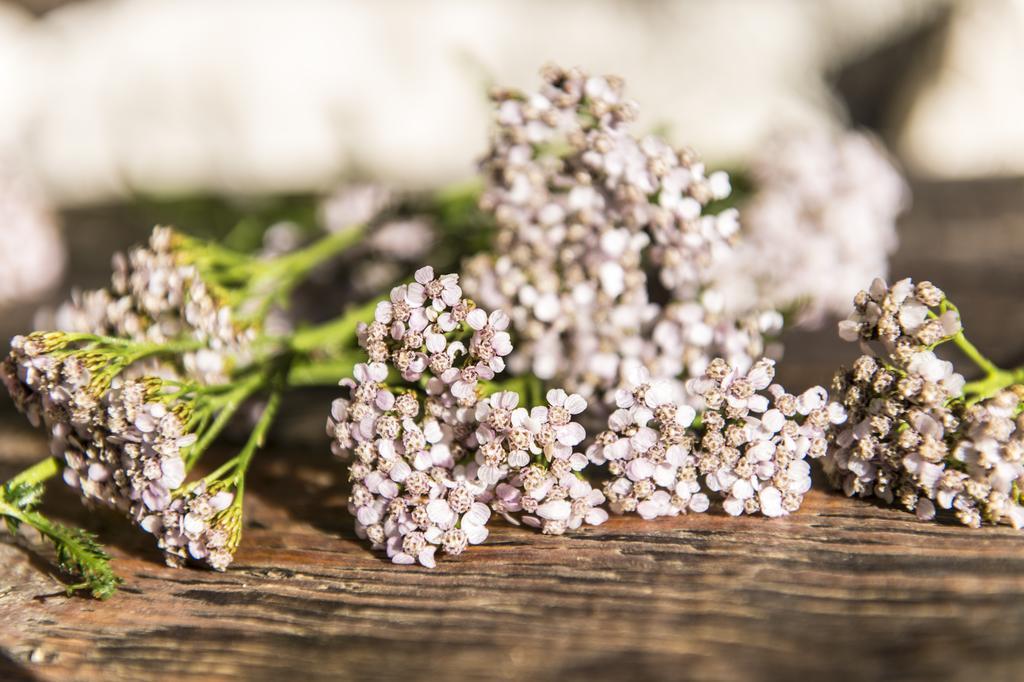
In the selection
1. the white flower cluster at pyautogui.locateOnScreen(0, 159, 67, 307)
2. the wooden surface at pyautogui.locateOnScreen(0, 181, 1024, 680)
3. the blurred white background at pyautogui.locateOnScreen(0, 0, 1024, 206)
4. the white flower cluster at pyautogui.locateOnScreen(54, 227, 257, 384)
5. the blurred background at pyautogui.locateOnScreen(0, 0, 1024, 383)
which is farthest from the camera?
the blurred white background at pyautogui.locateOnScreen(0, 0, 1024, 206)

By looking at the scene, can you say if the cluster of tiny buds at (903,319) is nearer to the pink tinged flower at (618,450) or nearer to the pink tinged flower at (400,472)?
the pink tinged flower at (618,450)

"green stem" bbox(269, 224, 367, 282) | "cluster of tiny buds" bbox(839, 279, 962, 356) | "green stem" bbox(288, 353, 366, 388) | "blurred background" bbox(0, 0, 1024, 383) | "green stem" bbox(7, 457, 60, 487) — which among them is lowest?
"green stem" bbox(7, 457, 60, 487)

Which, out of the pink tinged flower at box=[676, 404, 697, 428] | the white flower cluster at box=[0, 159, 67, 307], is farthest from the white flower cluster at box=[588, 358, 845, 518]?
the white flower cluster at box=[0, 159, 67, 307]

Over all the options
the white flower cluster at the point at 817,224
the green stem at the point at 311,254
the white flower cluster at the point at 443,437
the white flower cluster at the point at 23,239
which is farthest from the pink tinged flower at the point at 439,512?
the white flower cluster at the point at 23,239

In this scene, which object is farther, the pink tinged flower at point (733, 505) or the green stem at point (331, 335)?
the green stem at point (331, 335)

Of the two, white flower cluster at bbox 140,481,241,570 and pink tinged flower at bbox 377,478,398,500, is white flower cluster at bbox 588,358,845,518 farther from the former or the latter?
white flower cluster at bbox 140,481,241,570

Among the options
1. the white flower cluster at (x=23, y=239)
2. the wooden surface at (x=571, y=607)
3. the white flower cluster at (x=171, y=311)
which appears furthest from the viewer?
the white flower cluster at (x=23, y=239)

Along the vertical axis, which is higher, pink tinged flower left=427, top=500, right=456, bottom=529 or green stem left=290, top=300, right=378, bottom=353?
green stem left=290, top=300, right=378, bottom=353
